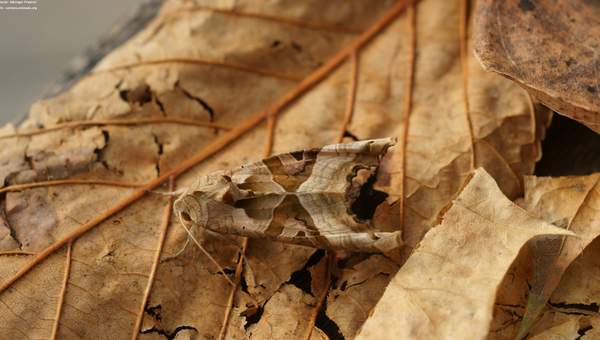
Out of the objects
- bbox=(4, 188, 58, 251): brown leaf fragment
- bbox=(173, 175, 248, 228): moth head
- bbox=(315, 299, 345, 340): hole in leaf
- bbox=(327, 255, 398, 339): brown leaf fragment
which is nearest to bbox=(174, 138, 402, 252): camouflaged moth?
bbox=(173, 175, 248, 228): moth head

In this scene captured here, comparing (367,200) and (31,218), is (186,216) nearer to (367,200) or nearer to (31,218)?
(31,218)

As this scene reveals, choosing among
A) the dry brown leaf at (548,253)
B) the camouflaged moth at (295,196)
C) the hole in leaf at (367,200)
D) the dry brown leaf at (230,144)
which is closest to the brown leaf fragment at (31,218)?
the dry brown leaf at (230,144)

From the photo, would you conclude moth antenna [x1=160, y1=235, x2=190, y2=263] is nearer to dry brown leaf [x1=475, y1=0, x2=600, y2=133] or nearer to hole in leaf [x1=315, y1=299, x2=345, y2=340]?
hole in leaf [x1=315, y1=299, x2=345, y2=340]

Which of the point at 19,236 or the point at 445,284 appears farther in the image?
the point at 19,236

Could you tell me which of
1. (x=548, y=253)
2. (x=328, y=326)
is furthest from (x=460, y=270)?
(x=328, y=326)

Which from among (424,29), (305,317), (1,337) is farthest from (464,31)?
(1,337)

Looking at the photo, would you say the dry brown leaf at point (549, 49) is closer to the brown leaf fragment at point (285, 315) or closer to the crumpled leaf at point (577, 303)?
the crumpled leaf at point (577, 303)

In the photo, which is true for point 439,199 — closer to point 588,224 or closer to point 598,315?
point 588,224
